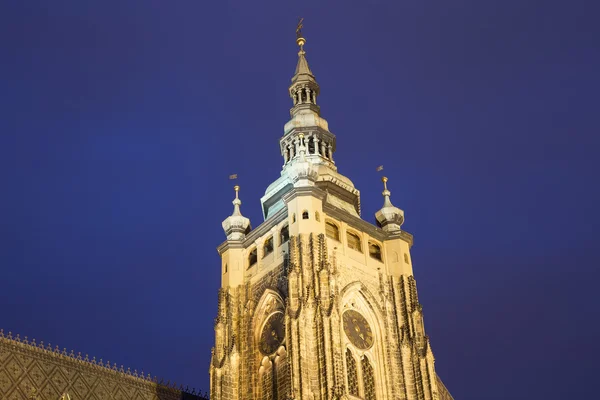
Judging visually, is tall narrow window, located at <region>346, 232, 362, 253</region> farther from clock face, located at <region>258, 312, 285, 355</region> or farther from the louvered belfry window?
clock face, located at <region>258, 312, 285, 355</region>

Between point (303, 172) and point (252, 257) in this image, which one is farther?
→ point (252, 257)

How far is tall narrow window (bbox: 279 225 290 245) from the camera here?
189 ft

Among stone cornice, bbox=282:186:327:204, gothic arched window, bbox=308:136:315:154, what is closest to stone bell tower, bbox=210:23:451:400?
stone cornice, bbox=282:186:327:204

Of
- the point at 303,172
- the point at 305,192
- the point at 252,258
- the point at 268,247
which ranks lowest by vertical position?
the point at 252,258

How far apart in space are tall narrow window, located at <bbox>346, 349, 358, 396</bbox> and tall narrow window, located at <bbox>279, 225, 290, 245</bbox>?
25.1ft

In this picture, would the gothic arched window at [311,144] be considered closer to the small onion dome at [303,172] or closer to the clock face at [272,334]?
the small onion dome at [303,172]

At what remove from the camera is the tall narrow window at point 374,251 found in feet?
197

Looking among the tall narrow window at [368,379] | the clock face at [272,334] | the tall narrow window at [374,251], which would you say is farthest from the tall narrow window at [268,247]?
the tall narrow window at [368,379]

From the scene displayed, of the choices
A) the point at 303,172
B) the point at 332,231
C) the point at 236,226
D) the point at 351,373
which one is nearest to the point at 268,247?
the point at 236,226

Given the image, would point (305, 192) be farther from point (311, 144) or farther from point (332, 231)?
point (311, 144)

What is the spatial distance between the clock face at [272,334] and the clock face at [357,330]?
3.45 m

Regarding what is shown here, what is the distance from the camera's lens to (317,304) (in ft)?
172

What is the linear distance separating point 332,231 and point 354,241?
188 cm

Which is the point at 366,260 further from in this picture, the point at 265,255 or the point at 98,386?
the point at 98,386
